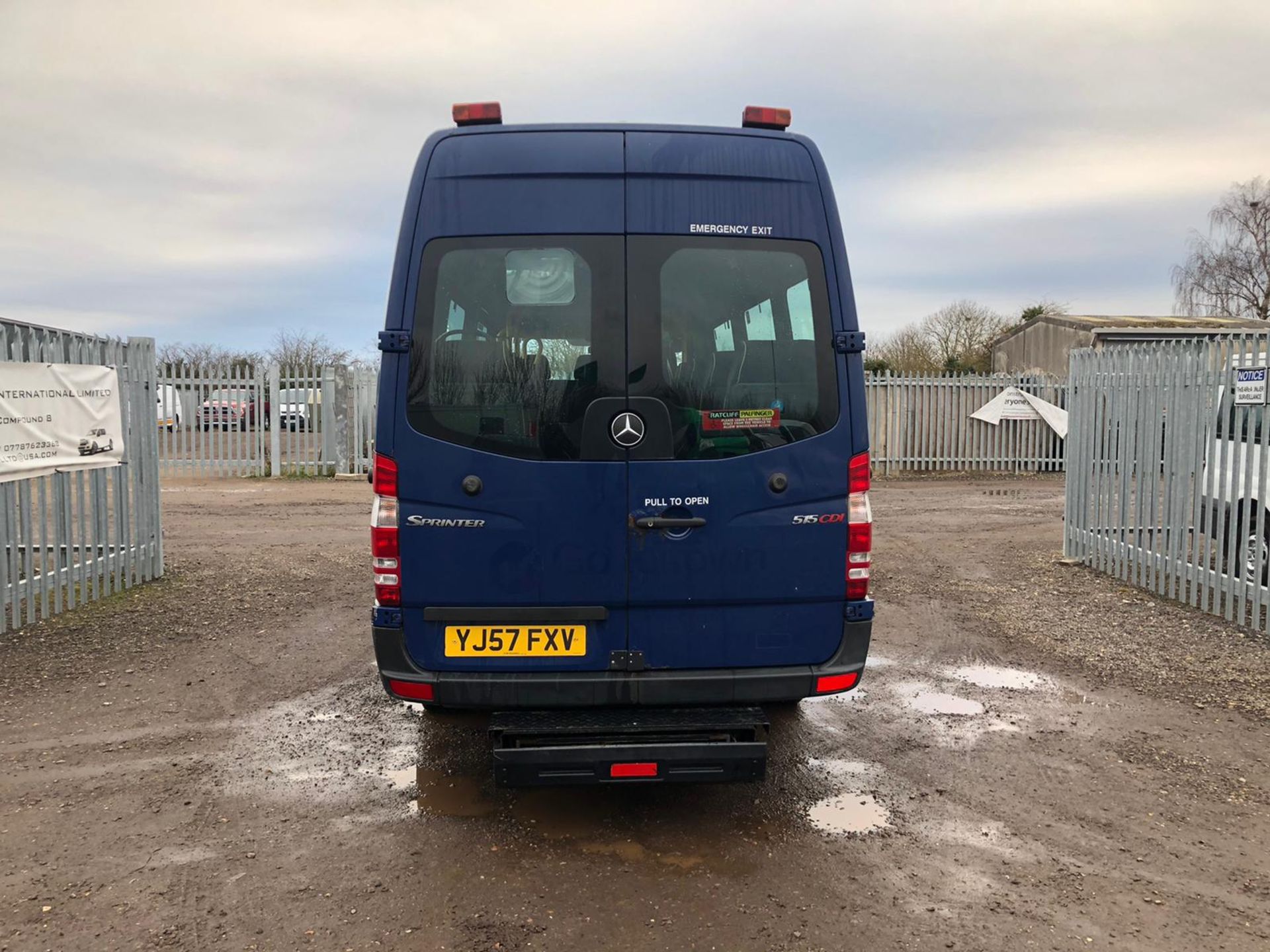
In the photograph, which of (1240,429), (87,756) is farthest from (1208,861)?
(87,756)

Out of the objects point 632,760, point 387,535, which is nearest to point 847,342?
point 632,760

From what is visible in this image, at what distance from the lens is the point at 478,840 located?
156 inches

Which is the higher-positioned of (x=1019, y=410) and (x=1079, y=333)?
(x=1079, y=333)

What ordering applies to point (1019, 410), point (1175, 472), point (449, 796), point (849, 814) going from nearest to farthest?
point (849, 814), point (449, 796), point (1175, 472), point (1019, 410)

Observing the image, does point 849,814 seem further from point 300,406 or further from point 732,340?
point 300,406

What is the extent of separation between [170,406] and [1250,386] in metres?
19.7

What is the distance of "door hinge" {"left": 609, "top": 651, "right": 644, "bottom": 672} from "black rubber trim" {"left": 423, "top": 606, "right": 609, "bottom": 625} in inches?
7.9

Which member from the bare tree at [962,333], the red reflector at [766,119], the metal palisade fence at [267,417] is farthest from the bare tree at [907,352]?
the red reflector at [766,119]

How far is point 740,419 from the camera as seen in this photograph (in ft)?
13.0

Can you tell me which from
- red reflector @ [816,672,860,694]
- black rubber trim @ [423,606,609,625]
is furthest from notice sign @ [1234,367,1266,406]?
black rubber trim @ [423,606,609,625]

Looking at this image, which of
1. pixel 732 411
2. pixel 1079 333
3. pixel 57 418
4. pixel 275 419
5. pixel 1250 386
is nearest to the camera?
pixel 732 411

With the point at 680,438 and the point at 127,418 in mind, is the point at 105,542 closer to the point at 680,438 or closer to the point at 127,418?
the point at 127,418

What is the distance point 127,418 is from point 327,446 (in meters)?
11.3

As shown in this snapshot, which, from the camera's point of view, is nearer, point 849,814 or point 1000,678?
point 849,814
